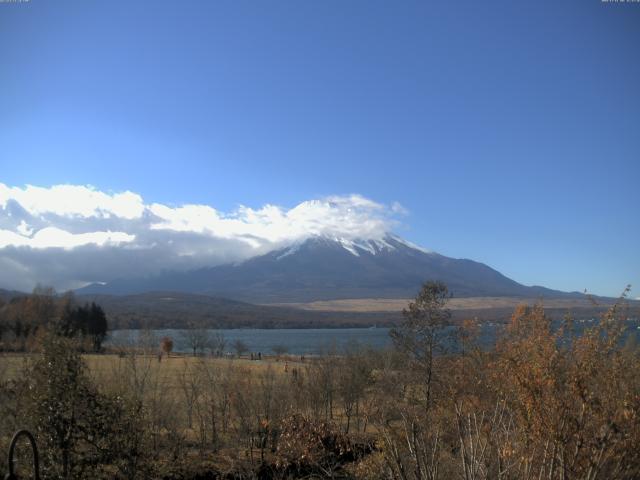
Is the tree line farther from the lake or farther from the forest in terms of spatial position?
the forest

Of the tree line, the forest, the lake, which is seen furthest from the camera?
the tree line

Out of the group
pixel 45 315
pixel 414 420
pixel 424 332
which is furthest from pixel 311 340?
pixel 414 420

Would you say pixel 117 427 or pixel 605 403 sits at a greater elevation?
pixel 605 403

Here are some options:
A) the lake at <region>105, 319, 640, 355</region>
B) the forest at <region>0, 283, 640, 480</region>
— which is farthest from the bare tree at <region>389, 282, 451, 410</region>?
the lake at <region>105, 319, 640, 355</region>

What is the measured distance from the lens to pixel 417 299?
77.2 feet

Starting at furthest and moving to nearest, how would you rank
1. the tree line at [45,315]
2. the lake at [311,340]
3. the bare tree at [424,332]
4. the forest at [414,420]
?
the tree line at [45,315] < the lake at [311,340] < the bare tree at [424,332] < the forest at [414,420]

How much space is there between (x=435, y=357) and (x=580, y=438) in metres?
17.8

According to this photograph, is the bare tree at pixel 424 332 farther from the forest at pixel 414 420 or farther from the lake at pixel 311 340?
the lake at pixel 311 340

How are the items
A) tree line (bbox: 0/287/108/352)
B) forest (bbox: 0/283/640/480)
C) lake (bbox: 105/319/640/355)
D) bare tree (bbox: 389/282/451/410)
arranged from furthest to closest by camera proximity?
tree line (bbox: 0/287/108/352)
lake (bbox: 105/319/640/355)
bare tree (bbox: 389/282/451/410)
forest (bbox: 0/283/640/480)

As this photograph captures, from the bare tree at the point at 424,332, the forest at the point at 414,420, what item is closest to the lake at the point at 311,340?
the bare tree at the point at 424,332

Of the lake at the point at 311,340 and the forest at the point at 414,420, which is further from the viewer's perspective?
the lake at the point at 311,340

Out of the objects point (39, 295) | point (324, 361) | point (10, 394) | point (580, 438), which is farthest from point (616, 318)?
point (39, 295)

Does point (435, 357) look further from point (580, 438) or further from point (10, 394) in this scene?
point (580, 438)

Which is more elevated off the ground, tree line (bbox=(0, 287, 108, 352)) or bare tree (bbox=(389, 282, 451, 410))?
bare tree (bbox=(389, 282, 451, 410))
